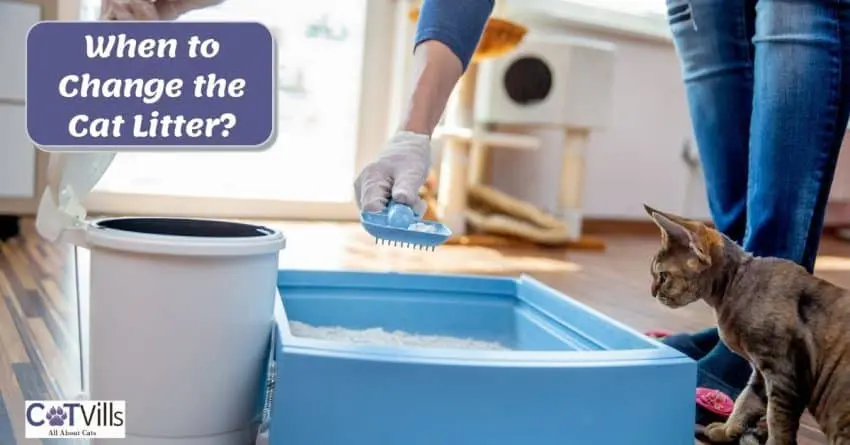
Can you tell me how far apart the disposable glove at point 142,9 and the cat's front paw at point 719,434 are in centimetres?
65

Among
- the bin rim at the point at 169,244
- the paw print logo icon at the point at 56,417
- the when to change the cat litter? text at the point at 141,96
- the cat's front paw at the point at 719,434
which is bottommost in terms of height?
the cat's front paw at the point at 719,434

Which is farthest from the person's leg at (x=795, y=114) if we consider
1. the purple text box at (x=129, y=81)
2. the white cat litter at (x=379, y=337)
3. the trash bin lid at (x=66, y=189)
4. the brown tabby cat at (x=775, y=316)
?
the trash bin lid at (x=66, y=189)

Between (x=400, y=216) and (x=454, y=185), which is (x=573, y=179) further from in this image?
(x=400, y=216)

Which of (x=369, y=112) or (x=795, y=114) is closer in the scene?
(x=795, y=114)

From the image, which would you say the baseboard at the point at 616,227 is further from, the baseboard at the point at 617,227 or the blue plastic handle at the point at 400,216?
the blue plastic handle at the point at 400,216

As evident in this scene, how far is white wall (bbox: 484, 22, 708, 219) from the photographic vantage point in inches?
116

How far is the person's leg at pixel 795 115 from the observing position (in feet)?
2.74

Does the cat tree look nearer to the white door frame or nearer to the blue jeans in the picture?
the white door frame

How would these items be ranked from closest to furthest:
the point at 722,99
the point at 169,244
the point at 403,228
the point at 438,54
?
1. the point at 169,244
2. the point at 403,228
3. the point at 438,54
4. the point at 722,99

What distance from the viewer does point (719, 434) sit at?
822mm

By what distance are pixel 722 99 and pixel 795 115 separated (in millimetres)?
198

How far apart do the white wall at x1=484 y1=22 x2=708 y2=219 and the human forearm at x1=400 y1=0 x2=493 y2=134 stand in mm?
2037

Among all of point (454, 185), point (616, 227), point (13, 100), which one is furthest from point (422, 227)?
point (616, 227)

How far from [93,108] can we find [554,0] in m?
2.34
